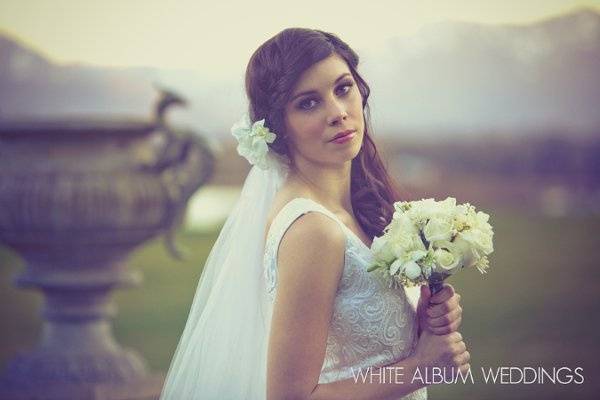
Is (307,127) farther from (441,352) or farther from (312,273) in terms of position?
(441,352)

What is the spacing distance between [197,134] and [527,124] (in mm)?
3997

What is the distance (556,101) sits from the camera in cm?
798

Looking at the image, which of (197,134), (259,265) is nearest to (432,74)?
(197,134)

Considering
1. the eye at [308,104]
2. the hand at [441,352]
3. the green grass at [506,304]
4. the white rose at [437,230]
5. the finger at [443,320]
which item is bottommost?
the hand at [441,352]

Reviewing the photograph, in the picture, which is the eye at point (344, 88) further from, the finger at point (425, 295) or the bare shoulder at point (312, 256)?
the finger at point (425, 295)

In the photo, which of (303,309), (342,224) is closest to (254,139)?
(342,224)

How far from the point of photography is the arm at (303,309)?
176 centimetres

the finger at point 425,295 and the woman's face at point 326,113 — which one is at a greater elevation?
the woman's face at point 326,113

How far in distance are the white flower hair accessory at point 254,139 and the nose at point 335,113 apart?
5.3 inches

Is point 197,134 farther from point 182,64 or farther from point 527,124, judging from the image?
point 527,124

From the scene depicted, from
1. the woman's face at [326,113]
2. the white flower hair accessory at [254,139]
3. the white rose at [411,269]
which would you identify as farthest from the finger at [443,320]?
the white flower hair accessory at [254,139]

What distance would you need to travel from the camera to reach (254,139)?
A: 1.97m

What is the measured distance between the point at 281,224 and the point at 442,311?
35 cm

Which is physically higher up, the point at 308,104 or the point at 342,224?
the point at 308,104
